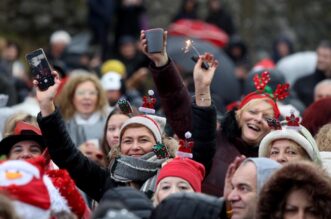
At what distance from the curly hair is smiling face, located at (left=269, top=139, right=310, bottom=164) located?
135 cm

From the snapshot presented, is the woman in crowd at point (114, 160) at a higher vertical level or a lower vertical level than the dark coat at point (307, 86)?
lower

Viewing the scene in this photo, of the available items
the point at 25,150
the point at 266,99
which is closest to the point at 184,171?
the point at 25,150

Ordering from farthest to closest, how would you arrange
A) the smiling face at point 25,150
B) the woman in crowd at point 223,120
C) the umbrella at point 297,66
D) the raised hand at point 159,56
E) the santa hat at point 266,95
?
the umbrella at point 297,66 < the santa hat at point 266,95 < the woman in crowd at point 223,120 < the raised hand at point 159,56 < the smiling face at point 25,150

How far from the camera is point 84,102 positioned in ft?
40.0

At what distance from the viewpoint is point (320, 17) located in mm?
25125

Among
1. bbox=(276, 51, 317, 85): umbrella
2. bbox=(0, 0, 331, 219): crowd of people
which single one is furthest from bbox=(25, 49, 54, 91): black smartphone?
bbox=(276, 51, 317, 85): umbrella

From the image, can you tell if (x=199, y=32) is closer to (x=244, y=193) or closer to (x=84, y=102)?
(x=84, y=102)

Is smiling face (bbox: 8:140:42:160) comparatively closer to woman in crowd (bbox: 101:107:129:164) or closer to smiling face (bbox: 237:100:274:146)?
woman in crowd (bbox: 101:107:129:164)

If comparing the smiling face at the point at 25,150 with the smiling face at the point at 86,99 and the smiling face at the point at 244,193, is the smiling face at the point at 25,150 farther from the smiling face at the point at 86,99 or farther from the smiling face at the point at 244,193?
the smiling face at the point at 86,99

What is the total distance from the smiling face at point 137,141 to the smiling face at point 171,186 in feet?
3.41

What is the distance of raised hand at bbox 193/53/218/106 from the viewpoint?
927 centimetres

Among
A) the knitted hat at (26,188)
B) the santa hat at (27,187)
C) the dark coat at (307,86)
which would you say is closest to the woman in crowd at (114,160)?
the santa hat at (27,187)

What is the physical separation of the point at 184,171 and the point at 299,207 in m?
1.02

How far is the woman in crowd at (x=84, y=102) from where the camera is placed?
1215 centimetres
